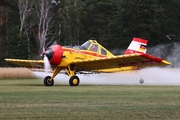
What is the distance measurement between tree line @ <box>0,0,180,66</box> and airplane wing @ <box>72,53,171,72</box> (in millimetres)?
26703

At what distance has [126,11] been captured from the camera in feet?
178

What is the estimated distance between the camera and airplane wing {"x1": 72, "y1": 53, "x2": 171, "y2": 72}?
69.2ft

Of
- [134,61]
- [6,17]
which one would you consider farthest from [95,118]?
[6,17]

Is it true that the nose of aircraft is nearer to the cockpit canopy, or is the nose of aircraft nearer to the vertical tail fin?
the cockpit canopy

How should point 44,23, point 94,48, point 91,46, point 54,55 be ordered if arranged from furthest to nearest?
point 44,23 → point 94,48 → point 91,46 → point 54,55

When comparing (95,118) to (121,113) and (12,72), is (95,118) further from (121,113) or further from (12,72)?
(12,72)

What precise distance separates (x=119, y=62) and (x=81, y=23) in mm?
36657

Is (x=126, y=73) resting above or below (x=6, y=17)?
below

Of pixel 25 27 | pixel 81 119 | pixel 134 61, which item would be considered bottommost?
pixel 81 119

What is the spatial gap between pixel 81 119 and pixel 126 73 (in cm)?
1593

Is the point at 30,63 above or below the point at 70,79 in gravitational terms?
above

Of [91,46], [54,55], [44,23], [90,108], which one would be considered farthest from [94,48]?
[44,23]

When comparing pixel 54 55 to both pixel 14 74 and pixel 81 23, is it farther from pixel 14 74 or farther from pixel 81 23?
pixel 81 23

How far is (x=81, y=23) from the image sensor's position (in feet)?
193
